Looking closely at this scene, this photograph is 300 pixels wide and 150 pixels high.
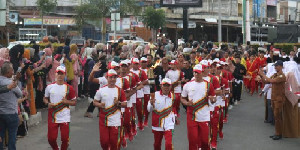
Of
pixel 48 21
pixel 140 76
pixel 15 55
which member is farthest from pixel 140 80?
pixel 48 21

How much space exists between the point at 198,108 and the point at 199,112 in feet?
0.25

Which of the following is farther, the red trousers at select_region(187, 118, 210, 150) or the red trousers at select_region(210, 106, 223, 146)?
the red trousers at select_region(210, 106, 223, 146)

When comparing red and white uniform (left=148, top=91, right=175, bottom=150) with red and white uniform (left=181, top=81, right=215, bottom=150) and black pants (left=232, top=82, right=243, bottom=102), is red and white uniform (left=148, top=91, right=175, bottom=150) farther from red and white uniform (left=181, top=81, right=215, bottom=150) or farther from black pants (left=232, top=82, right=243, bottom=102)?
black pants (left=232, top=82, right=243, bottom=102)

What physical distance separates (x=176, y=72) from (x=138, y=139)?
2.85 m

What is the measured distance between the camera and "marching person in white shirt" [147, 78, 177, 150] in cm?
1055

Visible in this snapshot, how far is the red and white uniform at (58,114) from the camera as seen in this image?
10.6 meters

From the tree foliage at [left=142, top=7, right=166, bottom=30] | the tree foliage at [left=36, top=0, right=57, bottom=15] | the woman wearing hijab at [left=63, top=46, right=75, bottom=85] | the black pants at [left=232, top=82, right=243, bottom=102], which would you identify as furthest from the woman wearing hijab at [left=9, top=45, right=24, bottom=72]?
the tree foliage at [left=142, top=7, right=166, bottom=30]

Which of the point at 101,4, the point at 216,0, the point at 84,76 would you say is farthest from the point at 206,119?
the point at 216,0

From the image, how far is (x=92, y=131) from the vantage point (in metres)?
14.4

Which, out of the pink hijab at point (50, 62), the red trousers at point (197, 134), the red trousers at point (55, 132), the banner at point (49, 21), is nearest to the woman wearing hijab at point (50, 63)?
the pink hijab at point (50, 62)

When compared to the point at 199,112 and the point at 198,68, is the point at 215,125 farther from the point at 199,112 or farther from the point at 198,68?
the point at 198,68

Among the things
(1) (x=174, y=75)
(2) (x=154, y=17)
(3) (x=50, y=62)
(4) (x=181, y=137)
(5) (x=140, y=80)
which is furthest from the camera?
(2) (x=154, y=17)

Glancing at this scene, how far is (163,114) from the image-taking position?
1067 cm

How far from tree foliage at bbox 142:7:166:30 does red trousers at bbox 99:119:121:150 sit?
43962mm
